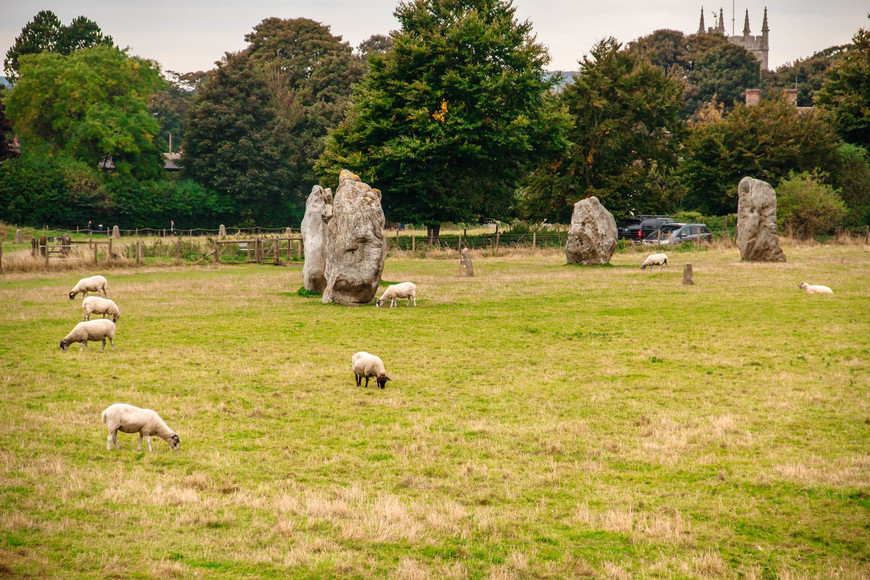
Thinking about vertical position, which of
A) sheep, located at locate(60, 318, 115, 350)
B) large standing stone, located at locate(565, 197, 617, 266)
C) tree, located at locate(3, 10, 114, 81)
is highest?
tree, located at locate(3, 10, 114, 81)

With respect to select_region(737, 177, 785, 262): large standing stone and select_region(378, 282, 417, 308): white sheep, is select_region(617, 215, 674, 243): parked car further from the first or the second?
select_region(378, 282, 417, 308): white sheep

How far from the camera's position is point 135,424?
30.3 ft

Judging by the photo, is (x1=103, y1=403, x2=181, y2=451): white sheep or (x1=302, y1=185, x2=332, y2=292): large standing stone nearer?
(x1=103, y1=403, x2=181, y2=451): white sheep

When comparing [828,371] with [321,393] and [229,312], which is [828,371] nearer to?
[321,393]

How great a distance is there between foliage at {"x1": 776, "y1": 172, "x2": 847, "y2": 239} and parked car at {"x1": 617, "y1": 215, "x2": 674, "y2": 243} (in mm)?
7231

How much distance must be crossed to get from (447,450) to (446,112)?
37023mm

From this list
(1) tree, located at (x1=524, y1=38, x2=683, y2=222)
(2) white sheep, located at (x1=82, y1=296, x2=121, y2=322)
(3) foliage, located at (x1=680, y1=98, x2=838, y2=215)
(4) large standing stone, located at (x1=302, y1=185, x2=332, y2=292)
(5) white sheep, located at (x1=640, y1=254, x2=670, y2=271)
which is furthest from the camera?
(3) foliage, located at (x1=680, y1=98, x2=838, y2=215)

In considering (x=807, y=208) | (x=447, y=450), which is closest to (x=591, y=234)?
(x=807, y=208)

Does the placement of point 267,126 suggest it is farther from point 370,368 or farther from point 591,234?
point 370,368

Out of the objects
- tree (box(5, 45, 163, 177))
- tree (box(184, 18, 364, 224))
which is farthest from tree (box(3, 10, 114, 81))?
tree (box(184, 18, 364, 224))

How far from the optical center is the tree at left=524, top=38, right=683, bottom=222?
52625 millimetres

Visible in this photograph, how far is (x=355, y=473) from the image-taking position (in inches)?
338

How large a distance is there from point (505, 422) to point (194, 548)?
5.13 metres

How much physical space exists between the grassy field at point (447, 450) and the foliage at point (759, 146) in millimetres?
37444
